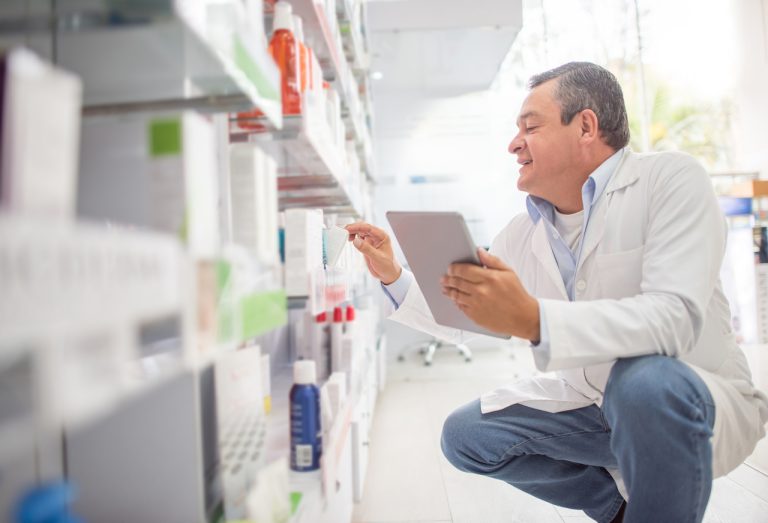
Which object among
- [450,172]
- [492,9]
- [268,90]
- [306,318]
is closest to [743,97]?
[492,9]

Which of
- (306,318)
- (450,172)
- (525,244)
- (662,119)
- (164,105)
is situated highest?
(662,119)

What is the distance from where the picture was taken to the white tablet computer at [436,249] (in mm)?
1053

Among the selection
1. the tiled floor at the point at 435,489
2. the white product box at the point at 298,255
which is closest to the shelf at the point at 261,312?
the white product box at the point at 298,255

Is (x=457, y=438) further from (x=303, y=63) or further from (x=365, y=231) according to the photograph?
(x=303, y=63)

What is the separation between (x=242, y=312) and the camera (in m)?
0.59

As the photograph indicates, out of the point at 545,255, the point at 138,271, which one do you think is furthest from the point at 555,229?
the point at 138,271

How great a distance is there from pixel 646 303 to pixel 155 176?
93cm

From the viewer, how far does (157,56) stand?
593 mm

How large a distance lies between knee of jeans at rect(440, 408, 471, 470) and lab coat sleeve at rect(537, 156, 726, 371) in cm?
48

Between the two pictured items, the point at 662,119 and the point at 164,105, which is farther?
the point at 662,119

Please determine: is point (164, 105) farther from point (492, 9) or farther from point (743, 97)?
point (492, 9)

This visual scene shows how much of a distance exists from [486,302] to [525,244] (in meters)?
0.75

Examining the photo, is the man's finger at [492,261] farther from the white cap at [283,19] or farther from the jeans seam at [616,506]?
the jeans seam at [616,506]

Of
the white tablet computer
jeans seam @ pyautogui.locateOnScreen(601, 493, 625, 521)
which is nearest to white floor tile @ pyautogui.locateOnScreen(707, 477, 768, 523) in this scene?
jeans seam @ pyautogui.locateOnScreen(601, 493, 625, 521)
